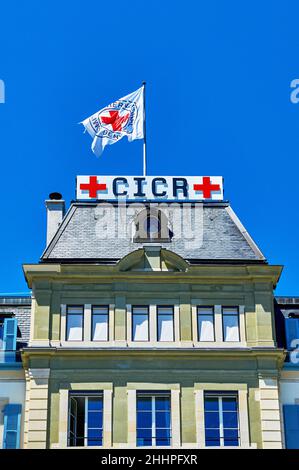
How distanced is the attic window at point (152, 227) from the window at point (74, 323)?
514 centimetres

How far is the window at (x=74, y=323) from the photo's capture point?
46.4 meters

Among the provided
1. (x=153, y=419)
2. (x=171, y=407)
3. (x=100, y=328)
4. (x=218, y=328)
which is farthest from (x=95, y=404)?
(x=218, y=328)

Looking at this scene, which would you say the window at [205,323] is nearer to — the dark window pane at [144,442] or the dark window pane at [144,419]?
the dark window pane at [144,419]

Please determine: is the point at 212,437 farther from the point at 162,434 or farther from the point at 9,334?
the point at 9,334

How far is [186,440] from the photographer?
145 ft

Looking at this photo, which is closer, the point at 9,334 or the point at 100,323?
the point at 100,323

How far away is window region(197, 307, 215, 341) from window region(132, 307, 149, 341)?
240 centimetres

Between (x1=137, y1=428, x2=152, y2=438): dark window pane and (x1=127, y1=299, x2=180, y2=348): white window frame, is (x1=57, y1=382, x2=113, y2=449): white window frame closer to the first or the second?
(x1=137, y1=428, x2=152, y2=438): dark window pane

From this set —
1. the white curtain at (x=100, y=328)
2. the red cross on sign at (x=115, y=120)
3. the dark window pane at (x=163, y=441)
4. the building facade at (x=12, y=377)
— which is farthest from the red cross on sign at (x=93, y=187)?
the dark window pane at (x=163, y=441)

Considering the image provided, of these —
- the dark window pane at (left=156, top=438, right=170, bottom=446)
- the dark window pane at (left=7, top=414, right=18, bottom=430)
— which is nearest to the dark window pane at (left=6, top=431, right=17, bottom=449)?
the dark window pane at (left=7, top=414, right=18, bottom=430)

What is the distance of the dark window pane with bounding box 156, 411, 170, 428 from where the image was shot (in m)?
44.6

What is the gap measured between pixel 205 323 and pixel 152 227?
6235mm

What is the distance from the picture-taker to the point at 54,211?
53.7 m
